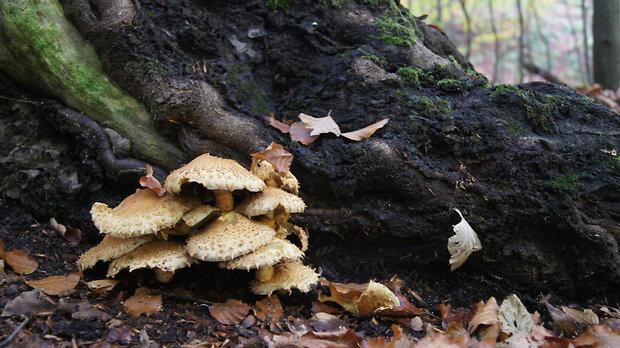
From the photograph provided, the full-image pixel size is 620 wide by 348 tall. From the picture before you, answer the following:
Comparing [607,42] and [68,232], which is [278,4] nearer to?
[68,232]

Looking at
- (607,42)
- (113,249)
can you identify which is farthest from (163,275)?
(607,42)

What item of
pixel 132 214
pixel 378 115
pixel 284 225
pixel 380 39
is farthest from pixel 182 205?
pixel 380 39

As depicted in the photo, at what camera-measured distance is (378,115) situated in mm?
3648

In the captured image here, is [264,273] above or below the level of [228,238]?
below

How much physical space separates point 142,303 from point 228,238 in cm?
72

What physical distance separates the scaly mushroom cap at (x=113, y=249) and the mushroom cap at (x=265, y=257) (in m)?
0.57

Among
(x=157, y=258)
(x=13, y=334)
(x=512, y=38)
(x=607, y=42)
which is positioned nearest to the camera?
(x=13, y=334)

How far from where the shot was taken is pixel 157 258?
2773 mm

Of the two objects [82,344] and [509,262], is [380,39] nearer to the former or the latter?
[509,262]

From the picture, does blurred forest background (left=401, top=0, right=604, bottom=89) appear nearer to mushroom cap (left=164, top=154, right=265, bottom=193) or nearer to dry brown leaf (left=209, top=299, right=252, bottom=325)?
mushroom cap (left=164, top=154, right=265, bottom=193)

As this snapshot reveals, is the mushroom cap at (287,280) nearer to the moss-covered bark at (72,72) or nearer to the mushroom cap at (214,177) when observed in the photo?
the mushroom cap at (214,177)

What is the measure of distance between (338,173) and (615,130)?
2.24 meters

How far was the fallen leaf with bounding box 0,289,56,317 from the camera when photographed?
2377mm

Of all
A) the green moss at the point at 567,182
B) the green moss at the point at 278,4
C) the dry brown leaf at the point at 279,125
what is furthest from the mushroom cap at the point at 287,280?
the green moss at the point at 278,4
